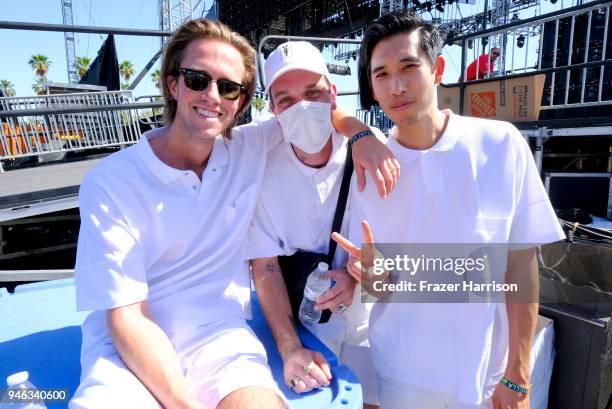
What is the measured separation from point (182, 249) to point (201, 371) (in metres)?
0.48

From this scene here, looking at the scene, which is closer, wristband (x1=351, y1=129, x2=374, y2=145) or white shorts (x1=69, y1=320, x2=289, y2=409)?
white shorts (x1=69, y1=320, x2=289, y2=409)

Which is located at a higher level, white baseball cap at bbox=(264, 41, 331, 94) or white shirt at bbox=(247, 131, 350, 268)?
white baseball cap at bbox=(264, 41, 331, 94)

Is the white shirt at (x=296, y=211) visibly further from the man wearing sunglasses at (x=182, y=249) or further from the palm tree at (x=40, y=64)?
the palm tree at (x=40, y=64)

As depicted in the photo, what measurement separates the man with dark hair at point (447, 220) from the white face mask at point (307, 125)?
279 mm

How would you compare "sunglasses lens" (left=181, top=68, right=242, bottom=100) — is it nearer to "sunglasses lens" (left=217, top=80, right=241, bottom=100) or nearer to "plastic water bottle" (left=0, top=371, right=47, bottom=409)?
"sunglasses lens" (left=217, top=80, right=241, bottom=100)

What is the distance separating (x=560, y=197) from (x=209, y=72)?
4.51m

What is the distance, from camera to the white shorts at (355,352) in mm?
1804

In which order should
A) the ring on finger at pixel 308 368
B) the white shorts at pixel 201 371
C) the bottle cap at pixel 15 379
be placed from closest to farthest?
the white shorts at pixel 201 371 < the bottle cap at pixel 15 379 < the ring on finger at pixel 308 368

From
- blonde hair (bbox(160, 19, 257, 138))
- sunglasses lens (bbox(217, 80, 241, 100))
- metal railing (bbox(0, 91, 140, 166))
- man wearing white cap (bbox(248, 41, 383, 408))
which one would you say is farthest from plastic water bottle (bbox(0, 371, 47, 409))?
metal railing (bbox(0, 91, 140, 166))

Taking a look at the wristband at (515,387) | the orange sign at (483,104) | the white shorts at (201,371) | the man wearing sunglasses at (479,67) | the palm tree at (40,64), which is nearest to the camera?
the white shorts at (201,371)

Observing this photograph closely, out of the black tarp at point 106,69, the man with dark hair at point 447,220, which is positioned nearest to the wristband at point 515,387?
the man with dark hair at point 447,220

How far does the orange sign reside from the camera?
15.8ft

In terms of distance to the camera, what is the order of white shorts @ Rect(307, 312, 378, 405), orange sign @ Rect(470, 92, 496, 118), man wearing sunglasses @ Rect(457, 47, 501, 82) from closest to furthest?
white shorts @ Rect(307, 312, 378, 405), orange sign @ Rect(470, 92, 496, 118), man wearing sunglasses @ Rect(457, 47, 501, 82)

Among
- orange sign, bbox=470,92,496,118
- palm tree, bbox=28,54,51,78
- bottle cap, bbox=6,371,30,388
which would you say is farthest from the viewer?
palm tree, bbox=28,54,51,78
